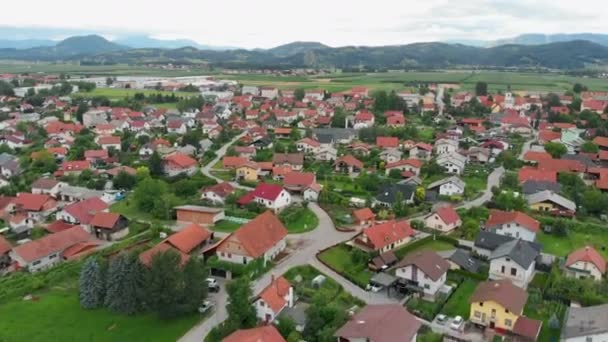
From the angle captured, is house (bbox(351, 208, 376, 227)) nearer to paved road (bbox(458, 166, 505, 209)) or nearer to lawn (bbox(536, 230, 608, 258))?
paved road (bbox(458, 166, 505, 209))

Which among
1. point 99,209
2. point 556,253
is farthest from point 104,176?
point 556,253

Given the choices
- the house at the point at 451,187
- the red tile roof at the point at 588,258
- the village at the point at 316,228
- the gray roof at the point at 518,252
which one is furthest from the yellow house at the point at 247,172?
the red tile roof at the point at 588,258

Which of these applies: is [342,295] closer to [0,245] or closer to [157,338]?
[157,338]

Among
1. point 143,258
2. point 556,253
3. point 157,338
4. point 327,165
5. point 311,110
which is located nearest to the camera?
point 157,338

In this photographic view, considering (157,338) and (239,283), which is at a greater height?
(239,283)

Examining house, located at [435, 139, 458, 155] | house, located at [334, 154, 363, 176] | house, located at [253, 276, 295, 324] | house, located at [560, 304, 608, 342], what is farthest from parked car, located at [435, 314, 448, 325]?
house, located at [435, 139, 458, 155]

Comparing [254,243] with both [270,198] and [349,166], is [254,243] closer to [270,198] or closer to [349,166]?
[270,198]

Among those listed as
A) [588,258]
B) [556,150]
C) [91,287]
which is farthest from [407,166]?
[91,287]
